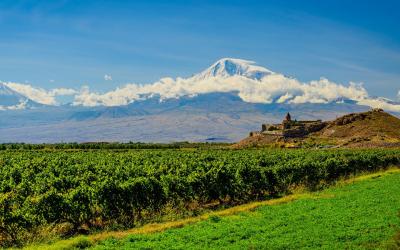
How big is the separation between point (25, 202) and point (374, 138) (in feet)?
435

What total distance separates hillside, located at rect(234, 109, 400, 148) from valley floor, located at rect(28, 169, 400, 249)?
10051cm

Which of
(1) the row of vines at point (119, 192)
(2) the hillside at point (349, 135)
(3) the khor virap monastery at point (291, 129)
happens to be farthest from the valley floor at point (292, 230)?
(3) the khor virap monastery at point (291, 129)

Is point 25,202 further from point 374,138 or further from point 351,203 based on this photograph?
point 374,138

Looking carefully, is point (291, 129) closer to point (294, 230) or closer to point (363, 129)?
point (363, 129)

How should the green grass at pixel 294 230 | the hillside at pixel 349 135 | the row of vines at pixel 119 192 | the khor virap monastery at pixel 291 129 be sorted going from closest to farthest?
the green grass at pixel 294 230 → the row of vines at pixel 119 192 → the hillside at pixel 349 135 → the khor virap monastery at pixel 291 129

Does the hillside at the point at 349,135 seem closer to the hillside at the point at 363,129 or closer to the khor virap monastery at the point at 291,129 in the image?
the hillside at the point at 363,129

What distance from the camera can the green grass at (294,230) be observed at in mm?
22125

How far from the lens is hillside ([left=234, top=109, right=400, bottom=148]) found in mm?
135125

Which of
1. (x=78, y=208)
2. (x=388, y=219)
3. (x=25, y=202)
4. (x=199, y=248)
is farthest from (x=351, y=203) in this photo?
(x=25, y=202)

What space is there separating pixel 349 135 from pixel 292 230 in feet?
472

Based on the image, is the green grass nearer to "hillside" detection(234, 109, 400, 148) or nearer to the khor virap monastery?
"hillside" detection(234, 109, 400, 148)

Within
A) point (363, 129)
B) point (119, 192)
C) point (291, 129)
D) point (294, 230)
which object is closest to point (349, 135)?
point (363, 129)

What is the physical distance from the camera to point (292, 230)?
24641 mm

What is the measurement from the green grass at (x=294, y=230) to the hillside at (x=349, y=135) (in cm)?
10067
